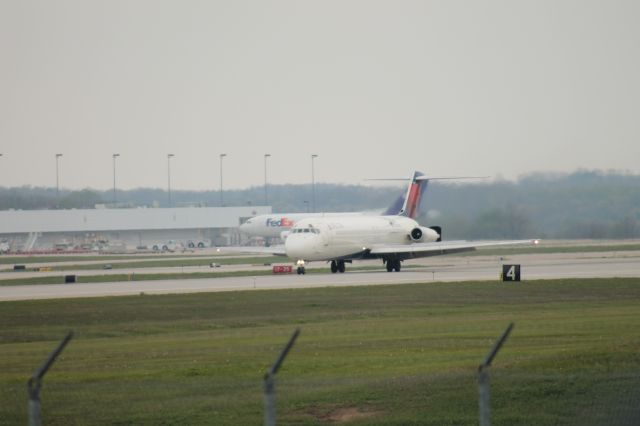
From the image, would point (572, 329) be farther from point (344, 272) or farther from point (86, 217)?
point (86, 217)

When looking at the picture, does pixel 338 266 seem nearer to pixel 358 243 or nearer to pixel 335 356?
pixel 358 243

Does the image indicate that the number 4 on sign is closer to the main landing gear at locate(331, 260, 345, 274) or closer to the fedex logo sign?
the main landing gear at locate(331, 260, 345, 274)

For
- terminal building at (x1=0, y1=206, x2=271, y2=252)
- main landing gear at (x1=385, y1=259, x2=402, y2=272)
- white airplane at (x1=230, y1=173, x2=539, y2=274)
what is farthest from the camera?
terminal building at (x1=0, y1=206, x2=271, y2=252)

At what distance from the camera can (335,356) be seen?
88.6ft

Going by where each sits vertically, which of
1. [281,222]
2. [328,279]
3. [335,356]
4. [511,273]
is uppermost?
[281,222]

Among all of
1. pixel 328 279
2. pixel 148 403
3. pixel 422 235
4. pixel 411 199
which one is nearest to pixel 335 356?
pixel 148 403

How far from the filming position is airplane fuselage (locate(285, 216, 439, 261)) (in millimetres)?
73500

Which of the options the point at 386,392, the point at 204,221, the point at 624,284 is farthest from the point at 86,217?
the point at 386,392

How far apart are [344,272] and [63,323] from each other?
118 ft

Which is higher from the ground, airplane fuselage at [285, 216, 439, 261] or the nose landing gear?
airplane fuselage at [285, 216, 439, 261]

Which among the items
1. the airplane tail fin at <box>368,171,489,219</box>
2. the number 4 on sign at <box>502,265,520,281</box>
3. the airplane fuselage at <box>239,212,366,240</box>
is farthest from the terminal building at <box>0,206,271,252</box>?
the number 4 on sign at <box>502,265,520,281</box>

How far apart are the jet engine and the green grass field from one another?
27429mm

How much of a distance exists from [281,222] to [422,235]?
61.3 metres

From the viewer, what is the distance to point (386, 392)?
65.8ft
